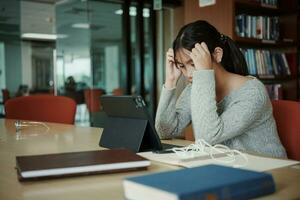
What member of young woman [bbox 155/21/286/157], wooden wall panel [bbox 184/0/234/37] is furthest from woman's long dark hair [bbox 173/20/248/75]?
wooden wall panel [bbox 184/0/234/37]

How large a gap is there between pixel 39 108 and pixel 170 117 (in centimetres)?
124

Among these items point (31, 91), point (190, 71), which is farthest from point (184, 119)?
point (31, 91)

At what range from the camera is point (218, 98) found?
1535 mm

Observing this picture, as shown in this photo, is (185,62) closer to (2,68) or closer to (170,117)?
(170,117)

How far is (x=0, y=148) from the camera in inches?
52.8

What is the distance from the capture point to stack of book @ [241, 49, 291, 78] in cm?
376

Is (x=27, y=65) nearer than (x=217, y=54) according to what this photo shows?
No

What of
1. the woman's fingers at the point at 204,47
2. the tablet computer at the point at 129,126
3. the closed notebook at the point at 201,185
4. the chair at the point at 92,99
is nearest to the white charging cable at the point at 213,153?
the tablet computer at the point at 129,126

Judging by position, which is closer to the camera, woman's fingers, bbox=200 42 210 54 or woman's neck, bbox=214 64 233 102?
woman's fingers, bbox=200 42 210 54

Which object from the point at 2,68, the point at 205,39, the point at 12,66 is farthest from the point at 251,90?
the point at 12,66

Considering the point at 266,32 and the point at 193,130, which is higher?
the point at 266,32

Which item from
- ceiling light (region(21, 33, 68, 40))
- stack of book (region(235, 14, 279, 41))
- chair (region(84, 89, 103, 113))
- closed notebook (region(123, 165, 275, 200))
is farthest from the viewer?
ceiling light (region(21, 33, 68, 40))

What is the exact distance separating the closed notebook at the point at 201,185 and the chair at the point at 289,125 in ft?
2.84

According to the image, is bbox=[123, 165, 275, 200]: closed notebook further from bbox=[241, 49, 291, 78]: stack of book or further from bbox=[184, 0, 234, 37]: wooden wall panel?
bbox=[241, 49, 291, 78]: stack of book
